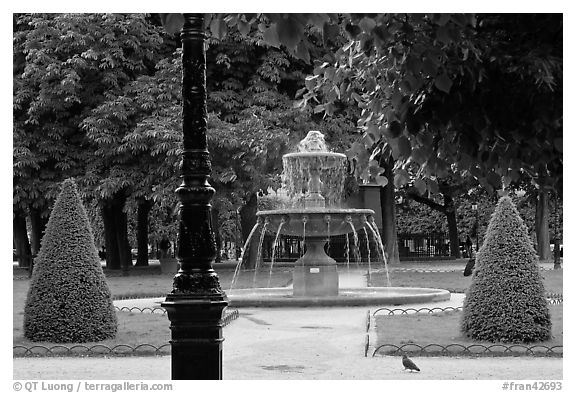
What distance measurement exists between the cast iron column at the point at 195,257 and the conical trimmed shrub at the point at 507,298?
6.97 metres

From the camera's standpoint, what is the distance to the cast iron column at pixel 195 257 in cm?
665

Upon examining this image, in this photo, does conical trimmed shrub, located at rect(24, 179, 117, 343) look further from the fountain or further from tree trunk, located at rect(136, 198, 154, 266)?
tree trunk, located at rect(136, 198, 154, 266)

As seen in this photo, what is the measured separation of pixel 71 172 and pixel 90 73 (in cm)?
329

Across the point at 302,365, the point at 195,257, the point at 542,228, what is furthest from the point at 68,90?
the point at 195,257

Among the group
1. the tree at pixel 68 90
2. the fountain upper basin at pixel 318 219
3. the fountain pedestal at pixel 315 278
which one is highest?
the tree at pixel 68 90

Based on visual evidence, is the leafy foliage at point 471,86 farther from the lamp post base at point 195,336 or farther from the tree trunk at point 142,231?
the tree trunk at point 142,231

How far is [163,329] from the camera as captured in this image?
1509 cm

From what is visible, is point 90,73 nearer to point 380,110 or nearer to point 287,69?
point 287,69

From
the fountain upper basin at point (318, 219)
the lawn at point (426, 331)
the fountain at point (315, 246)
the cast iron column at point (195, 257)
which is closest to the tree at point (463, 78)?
the cast iron column at point (195, 257)

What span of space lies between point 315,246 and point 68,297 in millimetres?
9282

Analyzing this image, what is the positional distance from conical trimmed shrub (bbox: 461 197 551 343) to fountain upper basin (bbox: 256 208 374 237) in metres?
7.73

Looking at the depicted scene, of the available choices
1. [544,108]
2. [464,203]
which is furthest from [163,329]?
[464,203]

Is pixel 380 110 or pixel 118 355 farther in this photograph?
pixel 118 355

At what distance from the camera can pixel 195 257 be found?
684 cm
